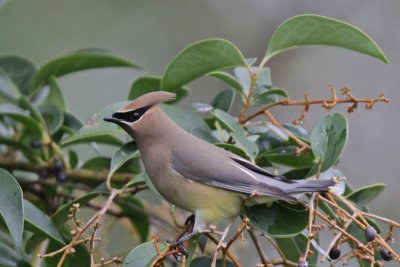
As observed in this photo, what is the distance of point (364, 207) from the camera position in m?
2.46

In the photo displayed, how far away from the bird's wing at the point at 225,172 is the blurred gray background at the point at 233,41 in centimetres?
382

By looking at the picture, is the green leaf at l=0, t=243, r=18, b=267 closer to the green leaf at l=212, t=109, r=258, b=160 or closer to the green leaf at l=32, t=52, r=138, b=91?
the green leaf at l=212, t=109, r=258, b=160

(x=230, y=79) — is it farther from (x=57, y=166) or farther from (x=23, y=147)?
(x=23, y=147)

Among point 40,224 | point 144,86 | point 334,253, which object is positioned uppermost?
point 144,86

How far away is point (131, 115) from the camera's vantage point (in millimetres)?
2361

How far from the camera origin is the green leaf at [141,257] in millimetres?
2102

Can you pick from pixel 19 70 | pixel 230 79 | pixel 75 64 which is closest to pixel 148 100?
pixel 230 79

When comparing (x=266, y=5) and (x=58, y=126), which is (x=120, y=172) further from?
(x=266, y=5)

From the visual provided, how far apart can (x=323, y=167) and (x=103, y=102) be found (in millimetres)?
4317

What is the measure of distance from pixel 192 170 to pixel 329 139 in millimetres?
385

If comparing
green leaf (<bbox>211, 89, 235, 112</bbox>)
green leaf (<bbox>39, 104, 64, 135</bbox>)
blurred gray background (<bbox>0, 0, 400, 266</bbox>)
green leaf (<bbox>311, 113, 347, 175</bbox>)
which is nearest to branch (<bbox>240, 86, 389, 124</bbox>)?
green leaf (<bbox>311, 113, 347, 175</bbox>)

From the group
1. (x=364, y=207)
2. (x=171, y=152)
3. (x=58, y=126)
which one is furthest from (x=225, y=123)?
(x=58, y=126)

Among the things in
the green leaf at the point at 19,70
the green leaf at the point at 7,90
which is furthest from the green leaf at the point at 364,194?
the green leaf at the point at 19,70

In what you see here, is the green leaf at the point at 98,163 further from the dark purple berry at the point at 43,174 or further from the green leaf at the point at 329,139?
the green leaf at the point at 329,139
